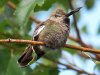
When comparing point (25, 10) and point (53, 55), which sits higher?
point (25, 10)

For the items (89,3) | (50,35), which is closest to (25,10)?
(50,35)

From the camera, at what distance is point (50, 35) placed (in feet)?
12.3

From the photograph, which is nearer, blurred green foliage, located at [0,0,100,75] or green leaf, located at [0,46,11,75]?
blurred green foliage, located at [0,0,100,75]

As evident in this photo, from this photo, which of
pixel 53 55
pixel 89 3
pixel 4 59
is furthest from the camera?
pixel 89 3

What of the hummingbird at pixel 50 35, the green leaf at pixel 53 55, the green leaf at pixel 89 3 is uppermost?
the green leaf at pixel 89 3

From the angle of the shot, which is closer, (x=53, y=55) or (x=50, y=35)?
(x=50, y=35)

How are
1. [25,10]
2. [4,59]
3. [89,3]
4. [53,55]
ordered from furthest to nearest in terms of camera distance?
[89,3] → [53,55] → [4,59] → [25,10]

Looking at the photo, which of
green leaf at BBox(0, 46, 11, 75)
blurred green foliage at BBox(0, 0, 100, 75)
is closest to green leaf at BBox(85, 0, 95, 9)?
blurred green foliage at BBox(0, 0, 100, 75)

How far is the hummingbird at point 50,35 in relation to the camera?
373 centimetres

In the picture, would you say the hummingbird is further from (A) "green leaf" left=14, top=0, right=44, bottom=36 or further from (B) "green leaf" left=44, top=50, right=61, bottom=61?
(B) "green leaf" left=44, top=50, right=61, bottom=61

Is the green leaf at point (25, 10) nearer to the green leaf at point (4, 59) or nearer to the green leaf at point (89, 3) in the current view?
the green leaf at point (4, 59)

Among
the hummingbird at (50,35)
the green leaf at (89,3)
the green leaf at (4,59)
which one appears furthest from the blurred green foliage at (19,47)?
the green leaf at (89,3)

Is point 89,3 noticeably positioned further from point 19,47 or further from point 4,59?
point 4,59

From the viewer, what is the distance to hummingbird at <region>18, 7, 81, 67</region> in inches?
147
